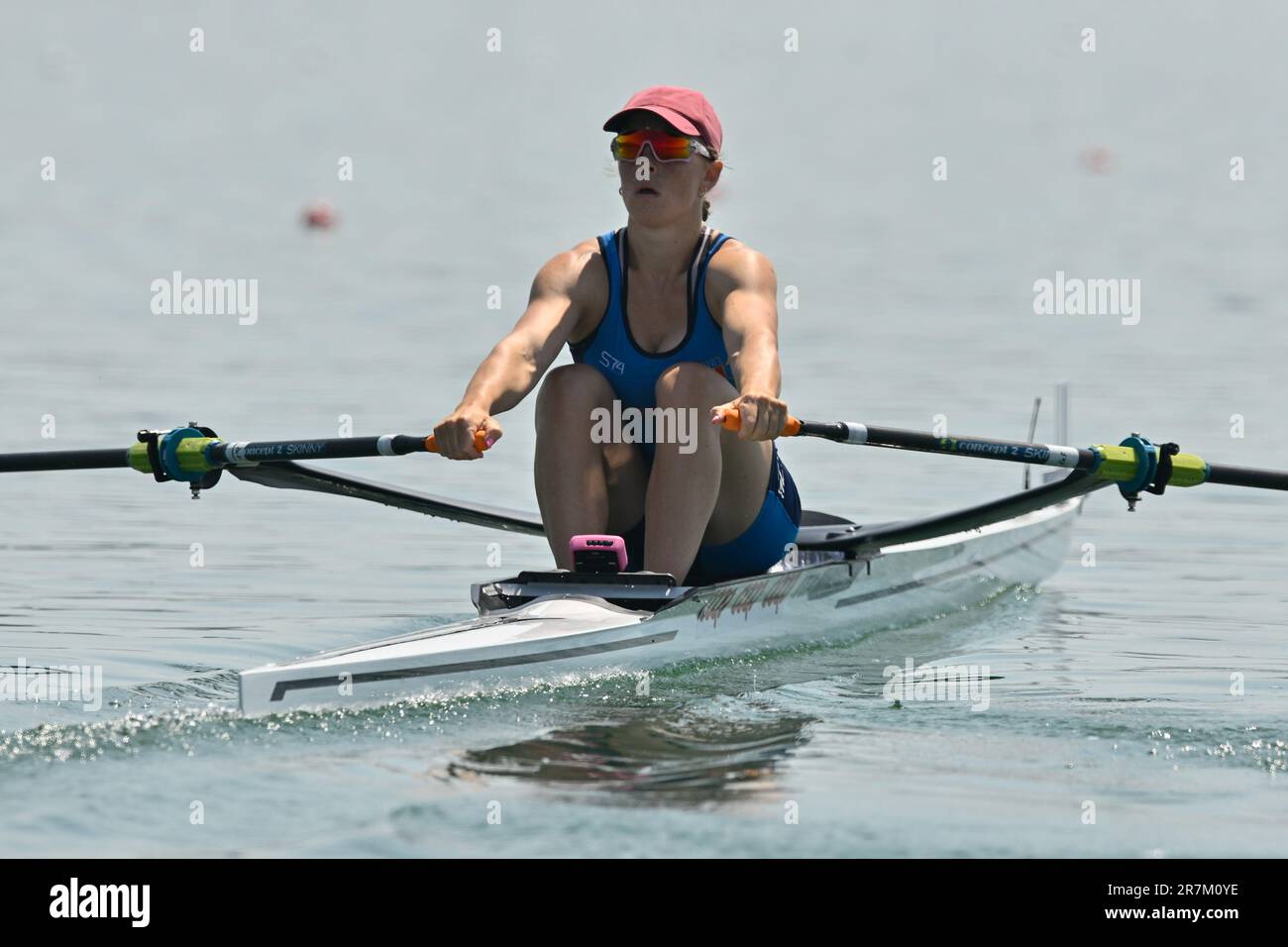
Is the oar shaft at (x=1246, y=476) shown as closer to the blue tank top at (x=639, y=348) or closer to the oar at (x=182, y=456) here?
the blue tank top at (x=639, y=348)

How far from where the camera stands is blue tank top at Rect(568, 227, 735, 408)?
24.1ft

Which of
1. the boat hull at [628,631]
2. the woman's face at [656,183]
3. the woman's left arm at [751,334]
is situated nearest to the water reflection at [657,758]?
the boat hull at [628,631]

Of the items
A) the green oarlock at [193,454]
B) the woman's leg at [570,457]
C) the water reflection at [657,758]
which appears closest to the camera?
the water reflection at [657,758]

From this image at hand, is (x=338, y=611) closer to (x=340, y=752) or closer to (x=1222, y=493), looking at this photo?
(x=340, y=752)

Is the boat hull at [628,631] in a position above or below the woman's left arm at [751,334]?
below

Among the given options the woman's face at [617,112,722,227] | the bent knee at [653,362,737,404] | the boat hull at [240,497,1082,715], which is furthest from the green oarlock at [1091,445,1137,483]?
the woman's face at [617,112,722,227]

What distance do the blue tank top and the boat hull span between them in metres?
0.88

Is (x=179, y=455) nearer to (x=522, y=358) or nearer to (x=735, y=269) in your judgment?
(x=522, y=358)

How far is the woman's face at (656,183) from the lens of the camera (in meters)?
7.26

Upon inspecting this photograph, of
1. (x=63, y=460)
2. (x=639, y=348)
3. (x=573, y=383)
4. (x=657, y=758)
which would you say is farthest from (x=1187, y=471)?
(x=63, y=460)

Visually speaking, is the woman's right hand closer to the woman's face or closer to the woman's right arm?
the woman's right arm

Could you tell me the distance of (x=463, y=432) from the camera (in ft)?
21.2

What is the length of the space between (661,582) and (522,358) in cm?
104

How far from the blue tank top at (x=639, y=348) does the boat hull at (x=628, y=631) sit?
88 cm
